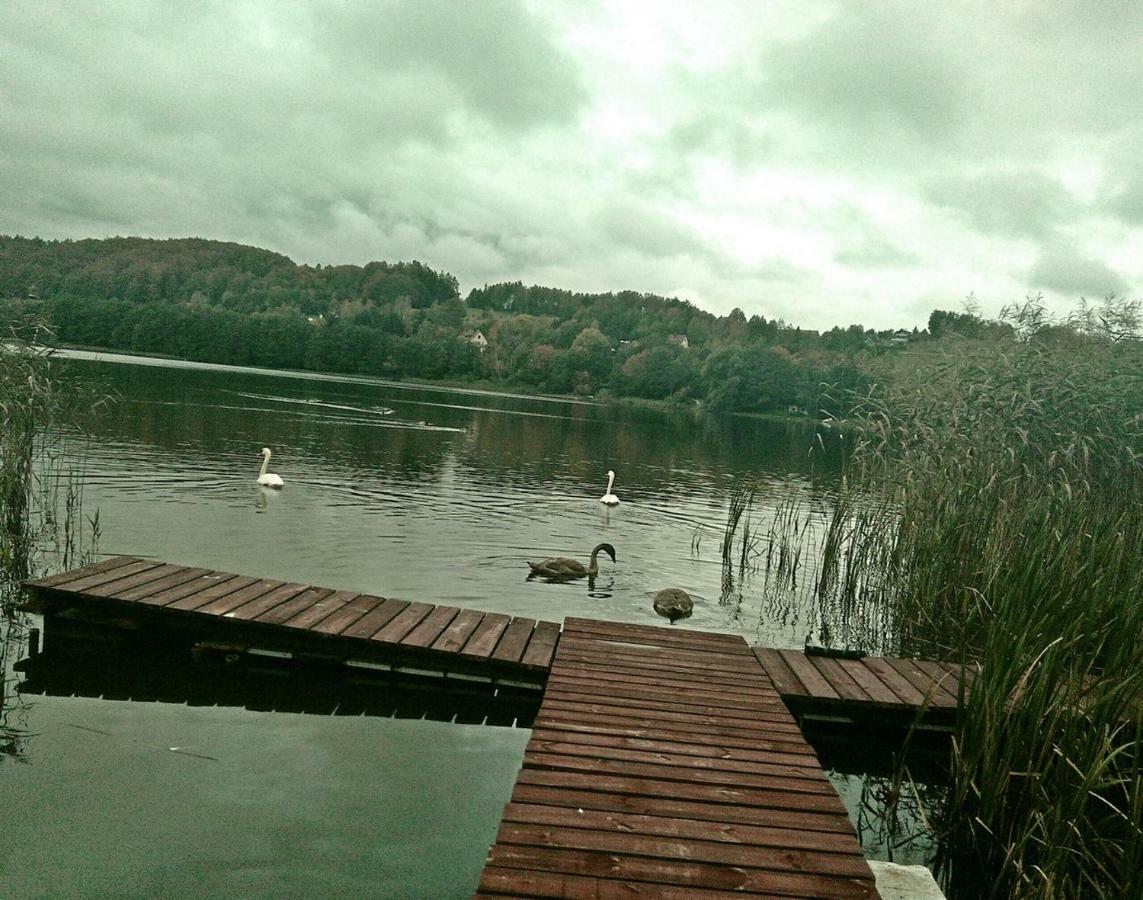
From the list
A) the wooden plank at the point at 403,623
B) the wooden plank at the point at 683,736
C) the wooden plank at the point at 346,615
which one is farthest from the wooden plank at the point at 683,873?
the wooden plank at the point at 346,615

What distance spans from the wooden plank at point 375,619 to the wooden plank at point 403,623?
51 mm

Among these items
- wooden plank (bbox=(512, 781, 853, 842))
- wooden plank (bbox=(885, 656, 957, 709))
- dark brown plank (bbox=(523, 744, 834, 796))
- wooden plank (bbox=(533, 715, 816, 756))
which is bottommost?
wooden plank (bbox=(885, 656, 957, 709))

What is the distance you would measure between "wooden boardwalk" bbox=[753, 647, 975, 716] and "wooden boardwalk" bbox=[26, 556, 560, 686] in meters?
2.50

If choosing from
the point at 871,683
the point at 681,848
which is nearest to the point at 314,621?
the point at 681,848

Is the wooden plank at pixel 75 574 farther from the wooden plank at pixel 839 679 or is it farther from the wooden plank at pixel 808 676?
the wooden plank at pixel 839 679

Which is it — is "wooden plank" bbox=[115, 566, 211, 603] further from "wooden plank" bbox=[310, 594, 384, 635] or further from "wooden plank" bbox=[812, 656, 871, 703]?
"wooden plank" bbox=[812, 656, 871, 703]

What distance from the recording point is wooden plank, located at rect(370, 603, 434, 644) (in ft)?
27.3

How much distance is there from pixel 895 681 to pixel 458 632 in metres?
4.71

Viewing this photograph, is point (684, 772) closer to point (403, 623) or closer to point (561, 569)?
point (403, 623)

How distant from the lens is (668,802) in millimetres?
5020

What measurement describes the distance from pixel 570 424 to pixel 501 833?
53564 mm

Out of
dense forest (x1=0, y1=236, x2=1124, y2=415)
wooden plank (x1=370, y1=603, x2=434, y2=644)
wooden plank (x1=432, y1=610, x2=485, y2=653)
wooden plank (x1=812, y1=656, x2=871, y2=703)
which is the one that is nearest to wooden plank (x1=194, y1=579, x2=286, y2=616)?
wooden plank (x1=370, y1=603, x2=434, y2=644)

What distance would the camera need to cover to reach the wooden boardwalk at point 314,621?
27.2 ft

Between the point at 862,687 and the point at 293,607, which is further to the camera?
the point at 293,607
